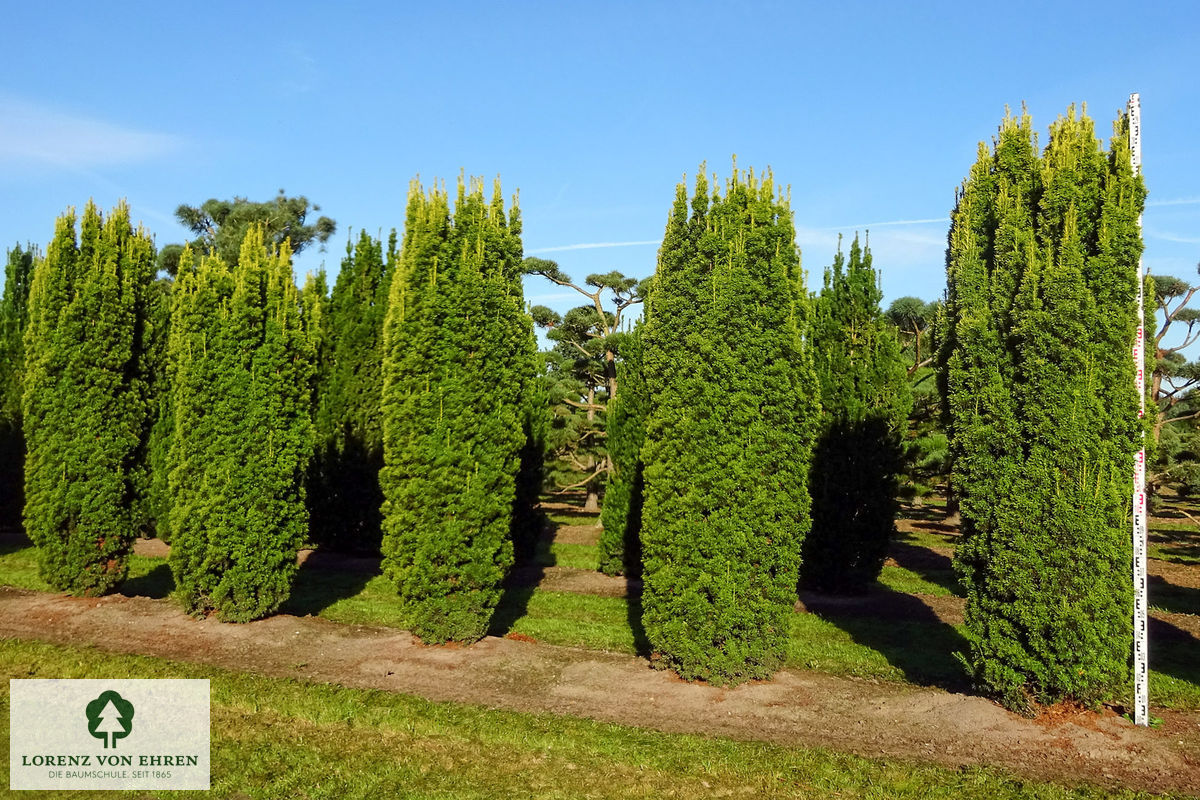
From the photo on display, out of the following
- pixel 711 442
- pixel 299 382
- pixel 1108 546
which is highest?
pixel 299 382

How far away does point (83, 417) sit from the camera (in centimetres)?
1401

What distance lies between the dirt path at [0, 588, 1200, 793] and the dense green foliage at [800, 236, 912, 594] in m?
5.97

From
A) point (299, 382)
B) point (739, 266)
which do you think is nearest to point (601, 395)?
point (299, 382)

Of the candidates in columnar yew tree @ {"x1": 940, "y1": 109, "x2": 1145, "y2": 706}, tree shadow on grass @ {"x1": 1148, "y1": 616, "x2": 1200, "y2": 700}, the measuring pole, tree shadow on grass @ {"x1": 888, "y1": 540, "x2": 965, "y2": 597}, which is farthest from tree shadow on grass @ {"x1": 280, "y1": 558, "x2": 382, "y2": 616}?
tree shadow on grass @ {"x1": 1148, "y1": 616, "x2": 1200, "y2": 700}

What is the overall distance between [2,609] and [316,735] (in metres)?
8.95

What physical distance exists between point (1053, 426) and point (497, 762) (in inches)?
257

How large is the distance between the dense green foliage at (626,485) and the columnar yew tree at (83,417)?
925 cm

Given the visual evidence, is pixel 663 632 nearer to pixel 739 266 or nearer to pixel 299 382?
pixel 739 266

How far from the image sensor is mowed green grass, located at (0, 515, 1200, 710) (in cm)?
1051

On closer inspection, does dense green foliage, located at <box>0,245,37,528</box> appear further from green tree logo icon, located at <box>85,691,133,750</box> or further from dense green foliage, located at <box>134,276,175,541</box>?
green tree logo icon, located at <box>85,691,133,750</box>

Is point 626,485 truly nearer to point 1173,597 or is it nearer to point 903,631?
point 903,631

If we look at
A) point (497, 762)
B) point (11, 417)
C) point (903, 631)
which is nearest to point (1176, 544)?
point (903, 631)

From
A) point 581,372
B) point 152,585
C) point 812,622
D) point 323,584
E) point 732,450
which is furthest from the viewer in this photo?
point 581,372

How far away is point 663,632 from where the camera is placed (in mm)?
9906
